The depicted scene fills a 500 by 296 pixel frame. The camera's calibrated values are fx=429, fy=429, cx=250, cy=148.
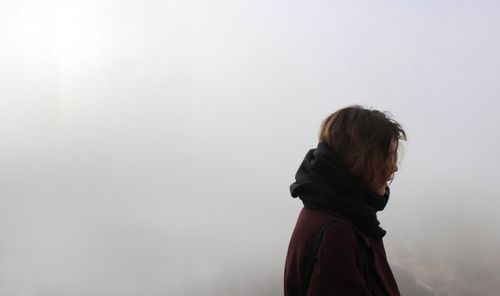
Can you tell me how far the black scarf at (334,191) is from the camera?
2.17 metres

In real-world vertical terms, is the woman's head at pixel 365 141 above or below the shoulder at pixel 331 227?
above

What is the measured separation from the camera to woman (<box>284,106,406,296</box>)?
6.55 ft

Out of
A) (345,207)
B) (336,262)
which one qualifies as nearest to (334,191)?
(345,207)

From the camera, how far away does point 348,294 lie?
1990mm

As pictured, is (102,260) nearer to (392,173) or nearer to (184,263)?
(184,263)

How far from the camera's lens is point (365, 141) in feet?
7.36

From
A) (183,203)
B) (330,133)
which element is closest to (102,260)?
(183,203)

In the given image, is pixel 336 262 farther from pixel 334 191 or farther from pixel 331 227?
pixel 334 191

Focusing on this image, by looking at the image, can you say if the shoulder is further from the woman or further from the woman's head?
the woman's head

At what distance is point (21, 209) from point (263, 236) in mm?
73308

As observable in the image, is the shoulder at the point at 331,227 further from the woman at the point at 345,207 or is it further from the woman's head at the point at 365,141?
the woman's head at the point at 365,141

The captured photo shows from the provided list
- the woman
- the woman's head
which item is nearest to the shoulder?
the woman

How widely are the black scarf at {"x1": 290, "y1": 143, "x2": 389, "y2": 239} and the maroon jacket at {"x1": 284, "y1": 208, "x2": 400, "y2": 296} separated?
58 millimetres

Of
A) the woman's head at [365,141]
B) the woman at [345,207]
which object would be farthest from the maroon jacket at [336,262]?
the woman's head at [365,141]
